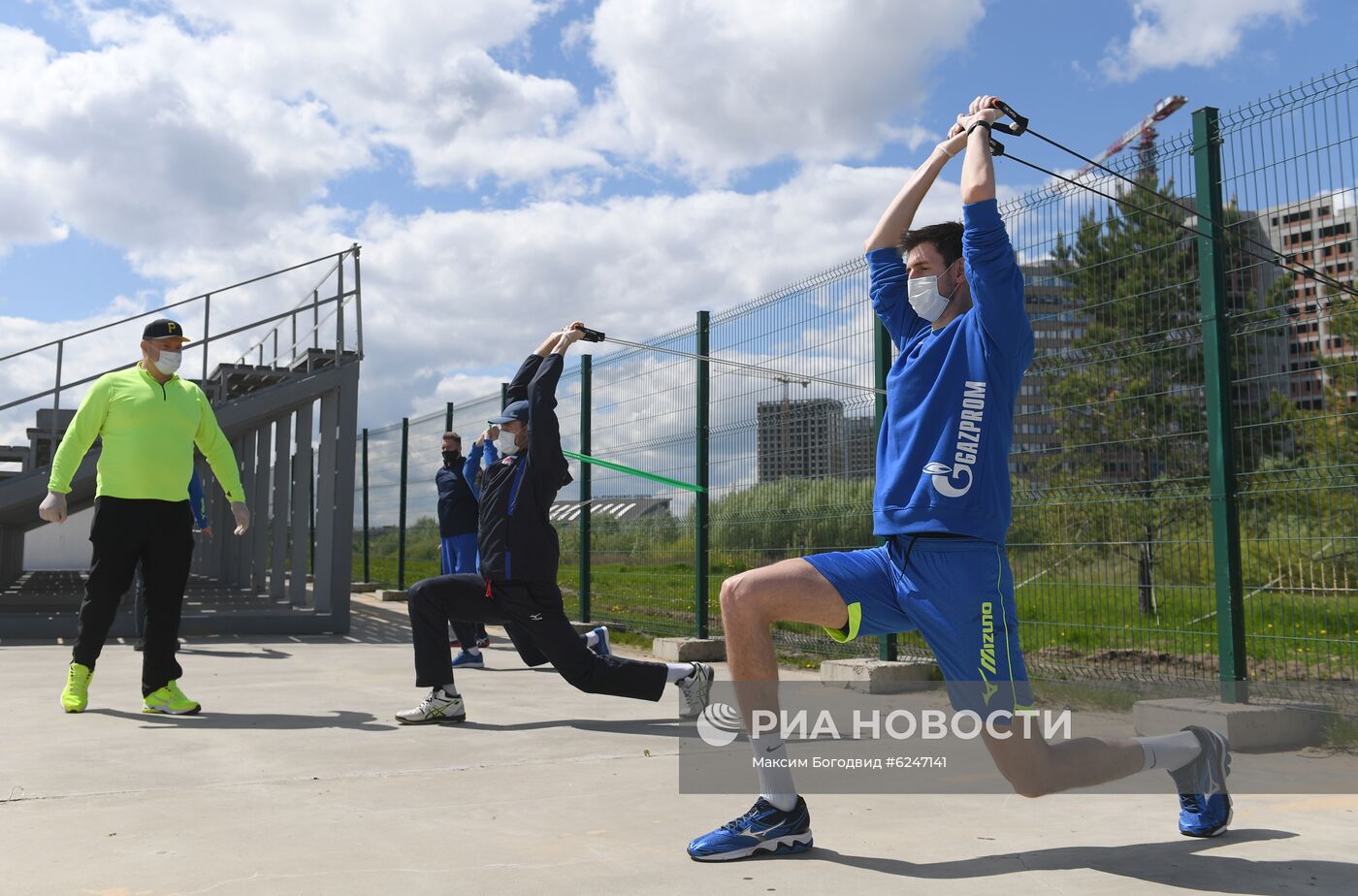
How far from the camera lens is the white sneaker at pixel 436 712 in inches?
214

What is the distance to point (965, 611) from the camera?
287 cm

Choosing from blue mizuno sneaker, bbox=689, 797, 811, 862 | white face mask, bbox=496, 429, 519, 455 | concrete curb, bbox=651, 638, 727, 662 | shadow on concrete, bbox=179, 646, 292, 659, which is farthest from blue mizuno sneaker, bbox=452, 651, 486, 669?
blue mizuno sneaker, bbox=689, 797, 811, 862

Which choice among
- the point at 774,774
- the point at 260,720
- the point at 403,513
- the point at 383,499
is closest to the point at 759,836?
the point at 774,774

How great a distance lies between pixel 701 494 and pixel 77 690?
4598mm

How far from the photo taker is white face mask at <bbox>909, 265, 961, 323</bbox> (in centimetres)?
318

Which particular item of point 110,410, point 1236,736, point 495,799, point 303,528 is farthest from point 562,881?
point 303,528

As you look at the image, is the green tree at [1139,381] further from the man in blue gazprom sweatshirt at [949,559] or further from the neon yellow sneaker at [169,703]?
the neon yellow sneaker at [169,703]

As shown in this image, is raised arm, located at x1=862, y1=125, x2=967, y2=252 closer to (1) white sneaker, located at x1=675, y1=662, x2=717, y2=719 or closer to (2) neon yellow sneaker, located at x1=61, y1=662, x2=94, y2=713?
(1) white sneaker, located at x1=675, y1=662, x2=717, y2=719

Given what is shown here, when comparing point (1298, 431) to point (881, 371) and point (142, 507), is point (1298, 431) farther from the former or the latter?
point (142, 507)

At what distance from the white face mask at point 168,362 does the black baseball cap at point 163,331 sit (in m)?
0.09

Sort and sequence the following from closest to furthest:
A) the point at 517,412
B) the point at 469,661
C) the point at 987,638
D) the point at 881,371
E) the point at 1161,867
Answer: the point at 987,638
the point at 1161,867
the point at 517,412
the point at 881,371
the point at 469,661

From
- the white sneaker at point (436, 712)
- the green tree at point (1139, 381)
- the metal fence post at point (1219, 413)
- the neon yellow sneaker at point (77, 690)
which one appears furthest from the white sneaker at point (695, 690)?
the neon yellow sneaker at point (77, 690)

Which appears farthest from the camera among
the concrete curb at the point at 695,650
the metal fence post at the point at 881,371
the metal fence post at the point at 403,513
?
the metal fence post at the point at 403,513

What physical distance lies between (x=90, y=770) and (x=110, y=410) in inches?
91.1
